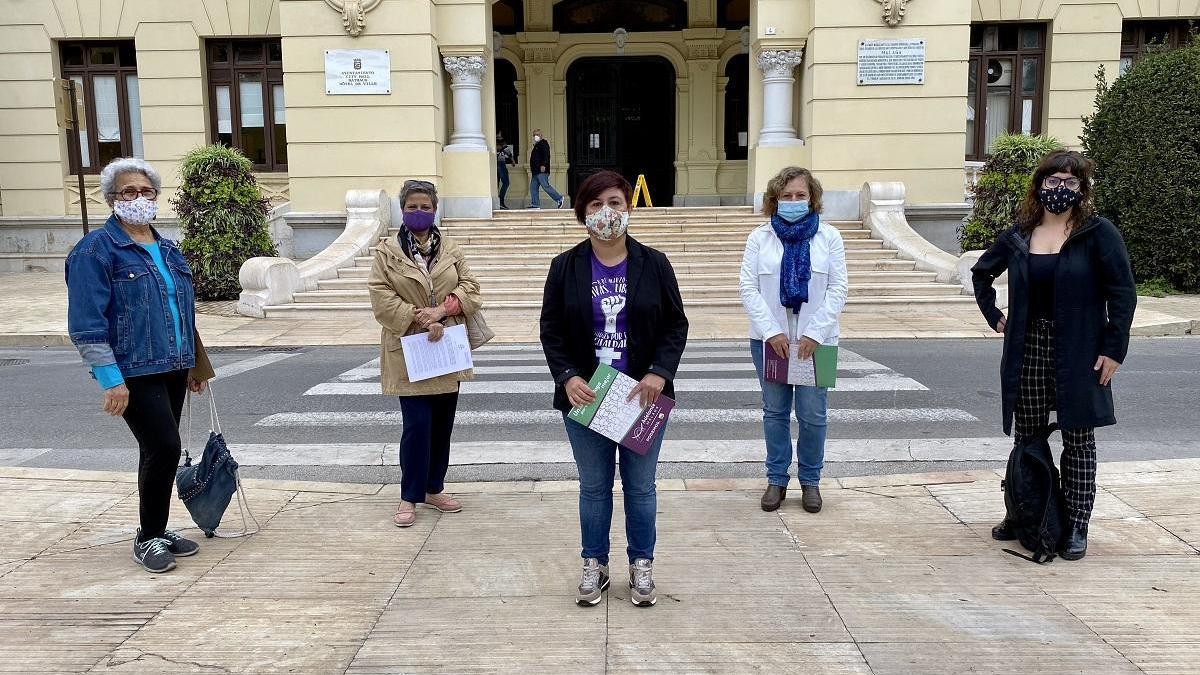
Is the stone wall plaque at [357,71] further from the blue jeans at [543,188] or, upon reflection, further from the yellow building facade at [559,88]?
the blue jeans at [543,188]

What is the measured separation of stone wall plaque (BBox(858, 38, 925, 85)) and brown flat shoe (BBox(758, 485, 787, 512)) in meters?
14.1

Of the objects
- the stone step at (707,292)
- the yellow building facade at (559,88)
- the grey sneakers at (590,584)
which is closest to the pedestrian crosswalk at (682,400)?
the grey sneakers at (590,584)

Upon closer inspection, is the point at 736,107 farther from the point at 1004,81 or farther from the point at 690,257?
the point at 690,257

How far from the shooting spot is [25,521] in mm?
5004

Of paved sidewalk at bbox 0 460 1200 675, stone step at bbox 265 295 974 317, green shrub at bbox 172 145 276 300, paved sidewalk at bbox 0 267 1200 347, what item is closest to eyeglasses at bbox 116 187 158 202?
paved sidewalk at bbox 0 460 1200 675

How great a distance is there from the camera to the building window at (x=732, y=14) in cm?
2202

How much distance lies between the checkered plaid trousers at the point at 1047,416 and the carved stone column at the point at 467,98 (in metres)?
15.1

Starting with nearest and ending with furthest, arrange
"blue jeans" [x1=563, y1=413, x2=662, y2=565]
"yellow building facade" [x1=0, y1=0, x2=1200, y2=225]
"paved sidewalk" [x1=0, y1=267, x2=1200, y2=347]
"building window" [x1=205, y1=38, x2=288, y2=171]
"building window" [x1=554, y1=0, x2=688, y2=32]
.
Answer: "blue jeans" [x1=563, y1=413, x2=662, y2=565] < "paved sidewalk" [x1=0, y1=267, x2=1200, y2=347] < "yellow building facade" [x1=0, y1=0, x2=1200, y2=225] < "building window" [x1=205, y1=38, x2=288, y2=171] < "building window" [x1=554, y1=0, x2=688, y2=32]

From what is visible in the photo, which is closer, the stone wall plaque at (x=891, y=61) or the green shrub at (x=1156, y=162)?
the green shrub at (x=1156, y=162)

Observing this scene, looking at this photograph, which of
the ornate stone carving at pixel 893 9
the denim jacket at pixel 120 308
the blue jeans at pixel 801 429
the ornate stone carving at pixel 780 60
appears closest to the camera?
the denim jacket at pixel 120 308

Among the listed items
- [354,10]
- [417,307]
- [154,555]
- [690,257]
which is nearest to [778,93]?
[690,257]

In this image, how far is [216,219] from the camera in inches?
602

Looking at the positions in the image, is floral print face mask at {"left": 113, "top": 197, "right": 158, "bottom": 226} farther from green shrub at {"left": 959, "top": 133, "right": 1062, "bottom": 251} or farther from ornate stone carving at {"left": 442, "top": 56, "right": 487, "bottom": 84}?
ornate stone carving at {"left": 442, "top": 56, "right": 487, "bottom": 84}

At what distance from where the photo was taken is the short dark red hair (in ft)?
12.0
